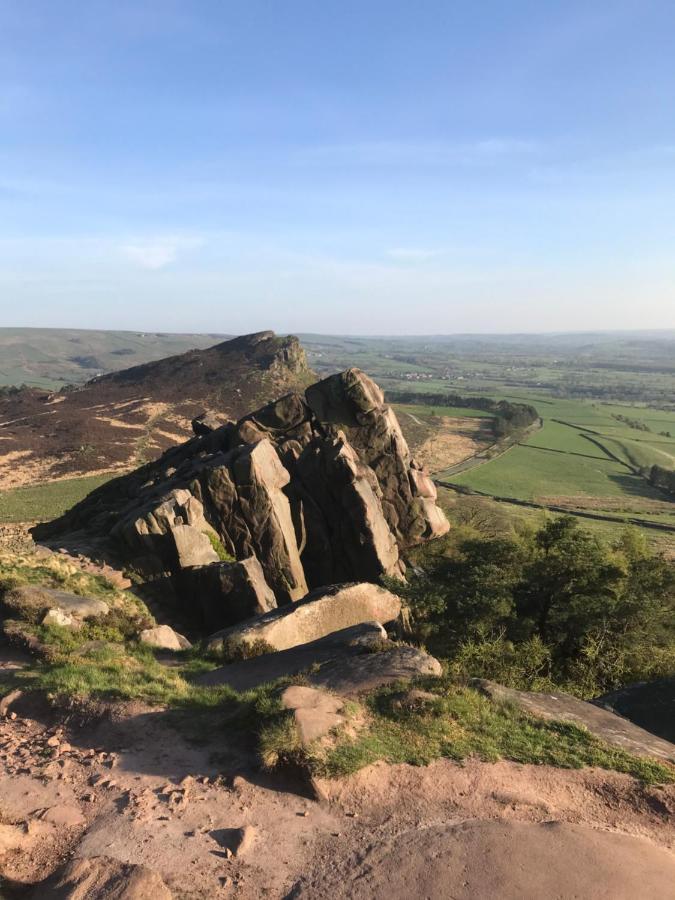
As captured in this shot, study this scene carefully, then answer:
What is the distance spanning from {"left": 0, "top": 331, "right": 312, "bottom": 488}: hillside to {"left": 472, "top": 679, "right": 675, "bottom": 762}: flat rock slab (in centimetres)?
9019

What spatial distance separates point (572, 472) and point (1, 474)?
376 ft

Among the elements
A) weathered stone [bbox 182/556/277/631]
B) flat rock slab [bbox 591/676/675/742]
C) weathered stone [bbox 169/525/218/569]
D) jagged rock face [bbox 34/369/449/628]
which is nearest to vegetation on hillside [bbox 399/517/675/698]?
flat rock slab [bbox 591/676/675/742]

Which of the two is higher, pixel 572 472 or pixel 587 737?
pixel 587 737

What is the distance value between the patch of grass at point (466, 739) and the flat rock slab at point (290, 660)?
3639mm

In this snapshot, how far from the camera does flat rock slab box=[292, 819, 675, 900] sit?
28.7 feet

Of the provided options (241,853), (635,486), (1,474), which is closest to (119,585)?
(241,853)

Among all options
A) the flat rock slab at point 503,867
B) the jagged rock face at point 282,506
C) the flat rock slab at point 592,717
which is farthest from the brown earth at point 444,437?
the flat rock slab at point 503,867

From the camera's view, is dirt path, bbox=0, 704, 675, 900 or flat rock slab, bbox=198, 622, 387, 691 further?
flat rock slab, bbox=198, 622, 387, 691

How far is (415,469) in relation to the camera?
137ft

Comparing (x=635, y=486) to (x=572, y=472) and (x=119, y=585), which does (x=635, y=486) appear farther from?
(x=119, y=585)

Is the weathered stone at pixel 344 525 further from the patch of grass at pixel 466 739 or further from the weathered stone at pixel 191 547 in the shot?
the patch of grass at pixel 466 739

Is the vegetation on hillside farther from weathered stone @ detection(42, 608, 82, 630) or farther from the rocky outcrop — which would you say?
weathered stone @ detection(42, 608, 82, 630)

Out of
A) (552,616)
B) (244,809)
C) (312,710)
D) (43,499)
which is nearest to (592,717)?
(312,710)

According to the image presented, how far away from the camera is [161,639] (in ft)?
69.3
